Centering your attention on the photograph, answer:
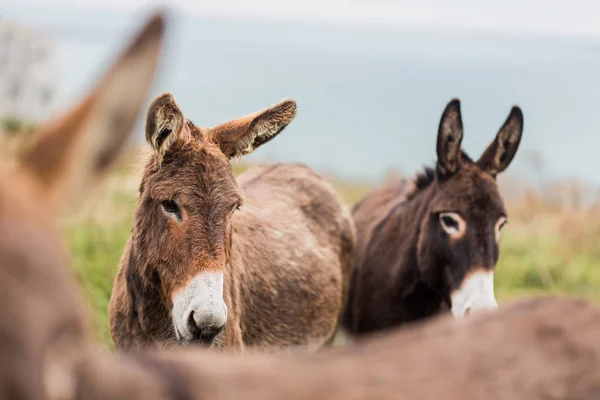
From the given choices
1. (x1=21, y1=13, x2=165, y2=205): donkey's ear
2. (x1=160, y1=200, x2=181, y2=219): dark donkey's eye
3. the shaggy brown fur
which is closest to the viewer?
(x1=21, y1=13, x2=165, y2=205): donkey's ear

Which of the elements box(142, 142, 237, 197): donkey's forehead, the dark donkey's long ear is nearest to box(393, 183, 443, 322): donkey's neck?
the dark donkey's long ear

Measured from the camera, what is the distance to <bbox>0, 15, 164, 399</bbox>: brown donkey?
5.58 ft

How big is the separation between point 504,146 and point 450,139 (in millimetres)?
443

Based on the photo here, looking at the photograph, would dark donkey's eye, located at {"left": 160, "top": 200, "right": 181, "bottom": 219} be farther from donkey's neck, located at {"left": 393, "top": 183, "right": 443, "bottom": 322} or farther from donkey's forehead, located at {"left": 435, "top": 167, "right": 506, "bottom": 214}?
donkey's neck, located at {"left": 393, "top": 183, "right": 443, "bottom": 322}

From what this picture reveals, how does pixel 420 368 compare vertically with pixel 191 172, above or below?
below

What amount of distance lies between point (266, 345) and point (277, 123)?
171cm

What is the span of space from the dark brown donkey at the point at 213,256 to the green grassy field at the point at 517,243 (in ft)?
5.64

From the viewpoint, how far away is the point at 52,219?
1884 mm

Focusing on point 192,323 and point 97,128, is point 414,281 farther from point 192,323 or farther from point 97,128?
point 97,128

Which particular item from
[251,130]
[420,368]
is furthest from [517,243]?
[420,368]

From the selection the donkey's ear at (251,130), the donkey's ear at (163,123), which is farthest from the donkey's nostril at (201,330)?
the donkey's ear at (251,130)

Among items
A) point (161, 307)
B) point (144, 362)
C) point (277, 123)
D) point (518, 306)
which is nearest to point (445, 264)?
point (277, 123)

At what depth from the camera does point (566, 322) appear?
2734 millimetres

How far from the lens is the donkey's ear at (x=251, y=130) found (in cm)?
482
